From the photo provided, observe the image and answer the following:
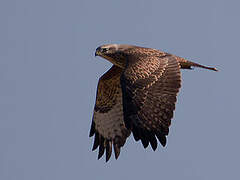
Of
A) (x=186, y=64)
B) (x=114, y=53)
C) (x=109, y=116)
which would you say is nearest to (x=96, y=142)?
(x=109, y=116)

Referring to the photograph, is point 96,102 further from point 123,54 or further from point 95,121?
point 123,54

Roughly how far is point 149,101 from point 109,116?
3008mm

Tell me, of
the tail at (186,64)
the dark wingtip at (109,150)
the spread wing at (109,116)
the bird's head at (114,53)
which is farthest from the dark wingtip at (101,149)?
the tail at (186,64)

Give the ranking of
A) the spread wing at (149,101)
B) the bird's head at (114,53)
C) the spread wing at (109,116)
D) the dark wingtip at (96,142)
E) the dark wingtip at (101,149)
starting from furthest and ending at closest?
the dark wingtip at (96,142)
the dark wingtip at (101,149)
the spread wing at (109,116)
the bird's head at (114,53)
the spread wing at (149,101)

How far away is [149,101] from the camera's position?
1071 cm

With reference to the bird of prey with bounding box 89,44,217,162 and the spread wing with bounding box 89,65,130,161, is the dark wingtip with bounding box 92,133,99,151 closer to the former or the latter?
the spread wing with bounding box 89,65,130,161

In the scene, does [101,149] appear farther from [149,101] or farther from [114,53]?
[149,101]

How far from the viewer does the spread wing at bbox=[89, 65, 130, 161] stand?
13336 millimetres

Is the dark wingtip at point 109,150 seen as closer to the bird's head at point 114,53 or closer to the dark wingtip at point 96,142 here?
the dark wingtip at point 96,142

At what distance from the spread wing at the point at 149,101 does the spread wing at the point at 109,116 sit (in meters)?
2.39

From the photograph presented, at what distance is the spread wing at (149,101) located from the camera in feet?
34.6

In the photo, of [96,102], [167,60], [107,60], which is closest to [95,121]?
[96,102]

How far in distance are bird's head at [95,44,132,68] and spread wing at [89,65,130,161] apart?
1.71ft

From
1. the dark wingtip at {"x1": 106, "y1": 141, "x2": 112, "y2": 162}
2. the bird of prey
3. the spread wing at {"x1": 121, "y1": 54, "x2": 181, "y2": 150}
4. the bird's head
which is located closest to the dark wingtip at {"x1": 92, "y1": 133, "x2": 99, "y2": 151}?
the dark wingtip at {"x1": 106, "y1": 141, "x2": 112, "y2": 162}
